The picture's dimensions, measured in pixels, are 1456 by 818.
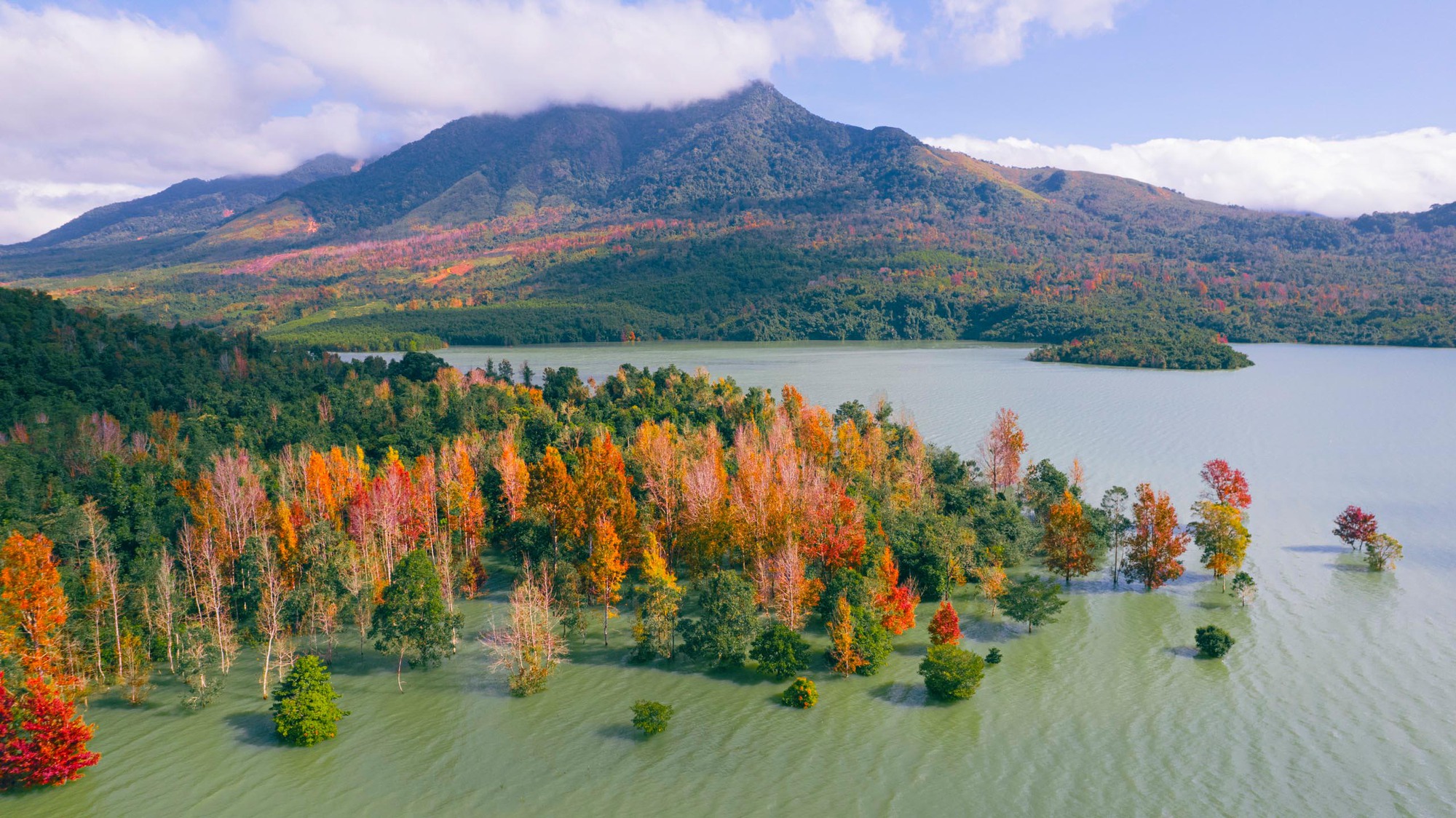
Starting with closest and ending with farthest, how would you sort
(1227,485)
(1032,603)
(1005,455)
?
(1032,603)
(1227,485)
(1005,455)

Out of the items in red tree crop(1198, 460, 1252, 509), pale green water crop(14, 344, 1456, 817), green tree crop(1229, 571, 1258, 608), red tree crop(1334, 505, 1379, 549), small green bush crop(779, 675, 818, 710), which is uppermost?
red tree crop(1198, 460, 1252, 509)

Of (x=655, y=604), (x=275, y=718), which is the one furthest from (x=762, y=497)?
(x=275, y=718)

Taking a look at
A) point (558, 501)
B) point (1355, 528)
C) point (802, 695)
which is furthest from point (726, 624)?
point (1355, 528)

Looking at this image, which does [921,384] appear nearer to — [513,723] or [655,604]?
[655,604]

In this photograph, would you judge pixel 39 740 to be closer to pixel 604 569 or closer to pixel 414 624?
pixel 414 624

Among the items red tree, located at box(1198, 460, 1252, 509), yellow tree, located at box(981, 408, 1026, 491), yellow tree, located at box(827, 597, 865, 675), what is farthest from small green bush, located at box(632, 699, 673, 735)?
red tree, located at box(1198, 460, 1252, 509)

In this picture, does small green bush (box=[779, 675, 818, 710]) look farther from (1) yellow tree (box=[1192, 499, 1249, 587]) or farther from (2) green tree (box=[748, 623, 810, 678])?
(1) yellow tree (box=[1192, 499, 1249, 587])

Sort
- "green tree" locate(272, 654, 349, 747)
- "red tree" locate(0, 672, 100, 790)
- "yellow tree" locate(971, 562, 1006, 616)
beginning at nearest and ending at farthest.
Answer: "red tree" locate(0, 672, 100, 790) → "green tree" locate(272, 654, 349, 747) → "yellow tree" locate(971, 562, 1006, 616)
